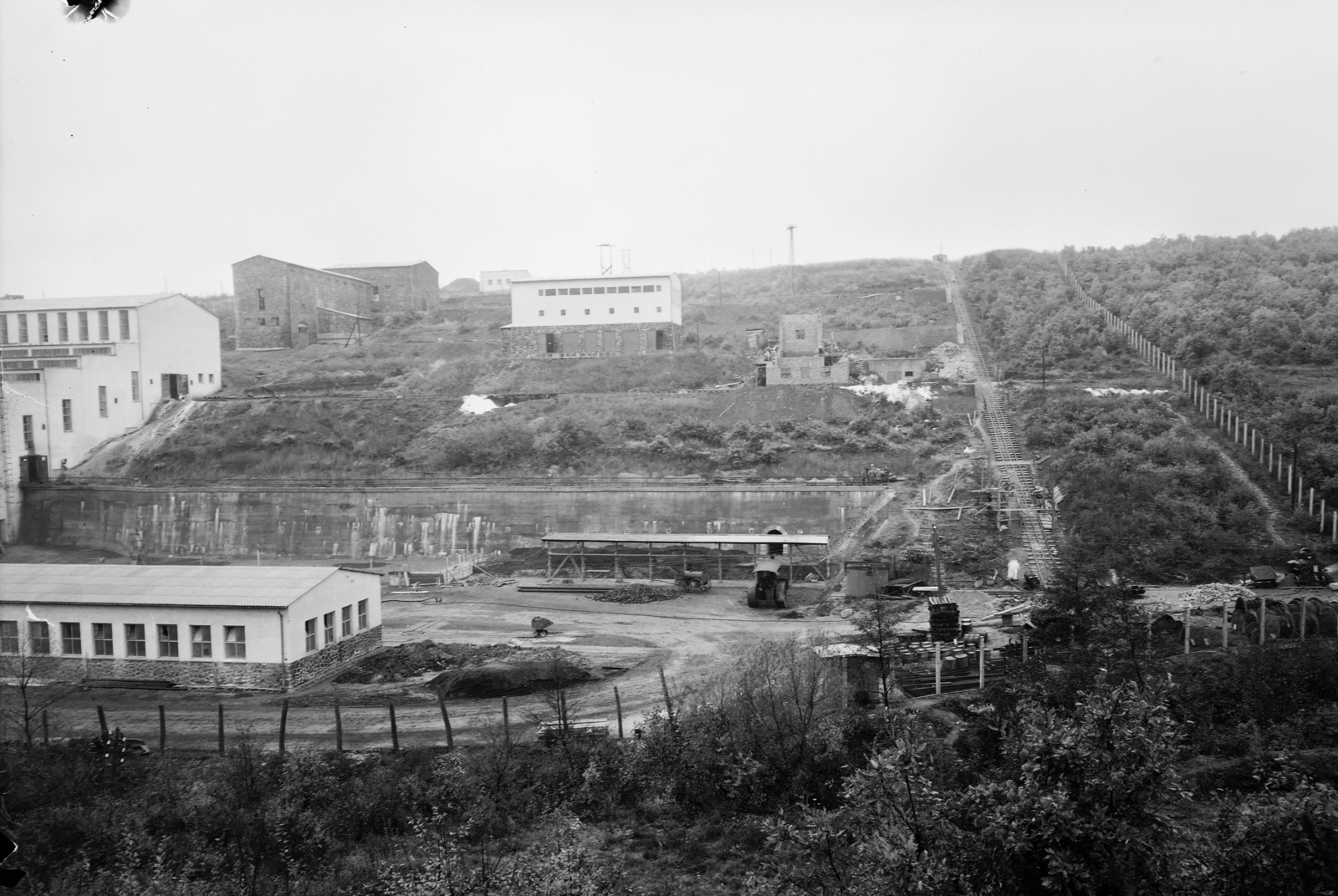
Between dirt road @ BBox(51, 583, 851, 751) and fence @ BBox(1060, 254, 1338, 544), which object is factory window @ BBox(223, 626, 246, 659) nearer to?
dirt road @ BBox(51, 583, 851, 751)

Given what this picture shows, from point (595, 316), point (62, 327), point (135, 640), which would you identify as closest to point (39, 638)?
point (135, 640)

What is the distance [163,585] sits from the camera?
75.7 ft

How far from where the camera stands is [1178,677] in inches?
762

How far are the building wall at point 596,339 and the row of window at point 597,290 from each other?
197 centimetres

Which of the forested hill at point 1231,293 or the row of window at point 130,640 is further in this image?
the forested hill at point 1231,293

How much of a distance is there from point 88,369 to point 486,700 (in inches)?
1516

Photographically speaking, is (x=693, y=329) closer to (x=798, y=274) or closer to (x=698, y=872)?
(x=798, y=274)

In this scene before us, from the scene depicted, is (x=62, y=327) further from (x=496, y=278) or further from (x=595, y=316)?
(x=496, y=278)

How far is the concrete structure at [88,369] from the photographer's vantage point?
47.3 meters

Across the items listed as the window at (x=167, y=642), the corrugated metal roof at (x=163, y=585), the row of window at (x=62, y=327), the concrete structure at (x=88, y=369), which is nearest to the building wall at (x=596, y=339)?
the concrete structure at (x=88, y=369)

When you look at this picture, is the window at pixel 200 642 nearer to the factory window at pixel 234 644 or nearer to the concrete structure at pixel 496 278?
the factory window at pixel 234 644

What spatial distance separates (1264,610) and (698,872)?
15147mm

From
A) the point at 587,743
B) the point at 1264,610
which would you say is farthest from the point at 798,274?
the point at 587,743

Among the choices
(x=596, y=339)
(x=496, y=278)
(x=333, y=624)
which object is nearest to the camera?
(x=333, y=624)
